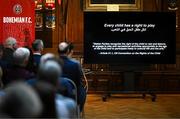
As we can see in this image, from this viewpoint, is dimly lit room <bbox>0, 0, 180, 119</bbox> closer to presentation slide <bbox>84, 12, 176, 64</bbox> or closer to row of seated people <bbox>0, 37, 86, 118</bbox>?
presentation slide <bbox>84, 12, 176, 64</bbox>

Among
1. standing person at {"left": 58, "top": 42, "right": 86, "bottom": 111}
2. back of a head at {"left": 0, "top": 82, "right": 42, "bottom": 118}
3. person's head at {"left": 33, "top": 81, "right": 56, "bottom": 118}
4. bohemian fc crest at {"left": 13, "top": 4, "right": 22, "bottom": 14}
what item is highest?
bohemian fc crest at {"left": 13, "top": 4, "right": 22, "bottom": 14}

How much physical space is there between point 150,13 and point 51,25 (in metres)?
2.54

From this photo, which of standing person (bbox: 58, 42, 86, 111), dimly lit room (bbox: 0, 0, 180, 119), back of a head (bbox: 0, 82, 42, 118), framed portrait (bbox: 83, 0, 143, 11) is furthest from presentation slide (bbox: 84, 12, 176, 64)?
back of a head (bbox: 0, 82, 42, 118)

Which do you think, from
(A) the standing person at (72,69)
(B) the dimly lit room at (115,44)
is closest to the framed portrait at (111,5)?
(B) the dimly lit room at (115,44)

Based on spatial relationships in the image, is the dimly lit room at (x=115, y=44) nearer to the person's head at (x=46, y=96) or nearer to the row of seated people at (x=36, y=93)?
the row of seated people at (x=36, y=93)

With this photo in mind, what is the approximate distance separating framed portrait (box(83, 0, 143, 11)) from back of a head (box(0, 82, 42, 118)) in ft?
32.7

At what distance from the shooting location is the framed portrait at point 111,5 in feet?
37.5

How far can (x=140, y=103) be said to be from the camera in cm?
984

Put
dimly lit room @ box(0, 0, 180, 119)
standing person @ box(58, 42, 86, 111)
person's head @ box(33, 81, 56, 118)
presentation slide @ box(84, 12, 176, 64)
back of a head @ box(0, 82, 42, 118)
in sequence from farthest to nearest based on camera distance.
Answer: presentation slide @ box(84, 12, 176, 64) → dimly lit room @ box(0, 0, 180, 119) → standing person @ box(58, 42, 86, 111) → person's head @ box(33, 81, 56, 118) → back of a head @ box(0, 82, 42, 118)

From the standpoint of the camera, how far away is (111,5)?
11430 millimetres

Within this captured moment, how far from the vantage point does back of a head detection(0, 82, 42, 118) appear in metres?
1.54

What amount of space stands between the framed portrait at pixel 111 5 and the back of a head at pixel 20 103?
32.7 ft

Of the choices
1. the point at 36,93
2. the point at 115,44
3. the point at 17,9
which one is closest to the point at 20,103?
the point at 36,93

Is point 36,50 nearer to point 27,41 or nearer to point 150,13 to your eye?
point 27,41
